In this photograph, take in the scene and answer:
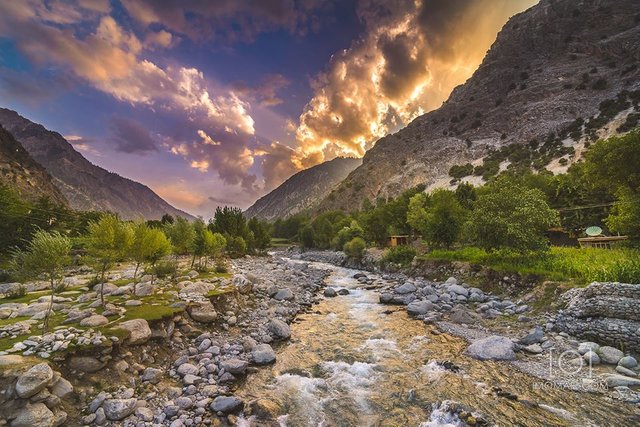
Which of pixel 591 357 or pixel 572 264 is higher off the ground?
pixel 572 264

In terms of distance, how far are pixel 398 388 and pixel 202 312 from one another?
1154 cm

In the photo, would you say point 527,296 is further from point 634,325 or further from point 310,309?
point 310,309

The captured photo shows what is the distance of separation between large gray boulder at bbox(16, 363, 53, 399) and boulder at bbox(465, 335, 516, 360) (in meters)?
16.4

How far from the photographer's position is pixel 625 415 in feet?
28.9

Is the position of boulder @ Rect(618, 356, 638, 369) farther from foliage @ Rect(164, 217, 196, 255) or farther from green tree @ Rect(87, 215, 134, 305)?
foliage @ Rect(164, 217, 196, 255)

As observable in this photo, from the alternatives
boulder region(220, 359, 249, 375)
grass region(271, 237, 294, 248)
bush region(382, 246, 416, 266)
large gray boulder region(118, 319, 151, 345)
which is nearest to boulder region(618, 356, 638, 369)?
boulder region(220, 359, 249, 375)

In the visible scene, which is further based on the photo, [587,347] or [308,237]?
[308,237]

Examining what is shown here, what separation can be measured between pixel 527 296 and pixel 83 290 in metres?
31.5

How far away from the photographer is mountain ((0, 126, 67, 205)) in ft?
393

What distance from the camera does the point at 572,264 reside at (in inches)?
803

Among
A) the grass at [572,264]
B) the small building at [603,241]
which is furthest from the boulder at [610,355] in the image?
the small building at [603,241]

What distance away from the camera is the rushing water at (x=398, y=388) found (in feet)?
30.5

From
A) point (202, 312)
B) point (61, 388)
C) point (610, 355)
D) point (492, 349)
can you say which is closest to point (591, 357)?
point (610, 355)

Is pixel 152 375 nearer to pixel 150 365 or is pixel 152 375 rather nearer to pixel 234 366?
pixel 150 365
